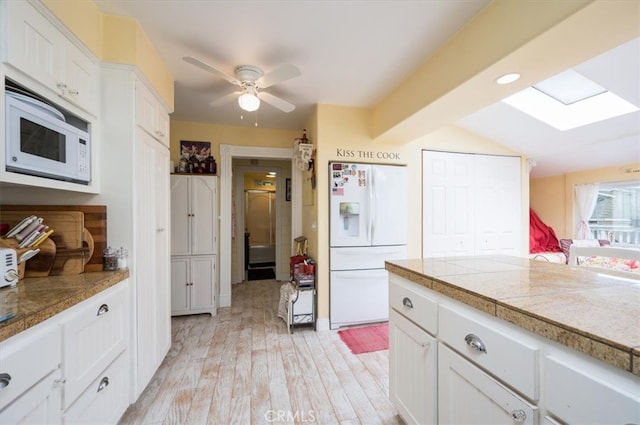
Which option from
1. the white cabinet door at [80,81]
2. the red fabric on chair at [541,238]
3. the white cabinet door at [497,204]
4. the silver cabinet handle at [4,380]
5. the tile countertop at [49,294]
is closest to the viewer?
the silver cabinet handle at [4,380]

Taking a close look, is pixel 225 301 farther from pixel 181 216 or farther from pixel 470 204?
pixel 470 204

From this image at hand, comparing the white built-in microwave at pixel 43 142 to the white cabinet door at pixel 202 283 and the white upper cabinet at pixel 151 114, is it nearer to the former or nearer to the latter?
the white upper cabinet at pixel 151 114

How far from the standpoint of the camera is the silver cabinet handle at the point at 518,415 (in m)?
0.81

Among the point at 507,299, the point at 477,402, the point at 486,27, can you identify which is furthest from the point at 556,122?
the point at 477,402

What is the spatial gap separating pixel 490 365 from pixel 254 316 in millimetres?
2851

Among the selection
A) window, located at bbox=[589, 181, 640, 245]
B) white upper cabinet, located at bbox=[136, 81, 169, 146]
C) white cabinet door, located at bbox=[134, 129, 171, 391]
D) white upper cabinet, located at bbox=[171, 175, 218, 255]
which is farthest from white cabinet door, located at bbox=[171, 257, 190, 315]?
window, located at bbox=[589, 181, 640, 245]

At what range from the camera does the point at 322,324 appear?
9.51 ft

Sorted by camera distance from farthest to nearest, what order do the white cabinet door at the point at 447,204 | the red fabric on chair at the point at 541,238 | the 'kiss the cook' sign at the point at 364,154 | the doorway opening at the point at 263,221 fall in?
the doorway opening at the point at 263,221
the red fabric on chair at the point at 541,238
the white cabinet door at the point at 447,204
the 'kiss the cook' sign at the point at 364,154

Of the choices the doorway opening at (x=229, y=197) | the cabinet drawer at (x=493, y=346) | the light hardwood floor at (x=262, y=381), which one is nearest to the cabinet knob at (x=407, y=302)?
the cabinet drawer at (x=493, y=346)

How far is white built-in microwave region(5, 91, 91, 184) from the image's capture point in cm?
108

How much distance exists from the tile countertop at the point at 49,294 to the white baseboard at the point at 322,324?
1945mm

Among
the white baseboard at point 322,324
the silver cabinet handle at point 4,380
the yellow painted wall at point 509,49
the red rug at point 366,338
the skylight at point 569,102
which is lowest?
the red rug at point 366,338

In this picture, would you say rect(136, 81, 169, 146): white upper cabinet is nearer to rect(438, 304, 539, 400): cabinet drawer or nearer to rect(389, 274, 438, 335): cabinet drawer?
rect(389, 274, 438, 335): cabinet drawer

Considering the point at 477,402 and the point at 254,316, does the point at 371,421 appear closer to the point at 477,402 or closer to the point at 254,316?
the point at 477,402
